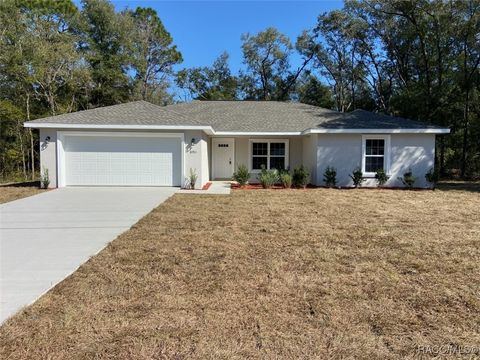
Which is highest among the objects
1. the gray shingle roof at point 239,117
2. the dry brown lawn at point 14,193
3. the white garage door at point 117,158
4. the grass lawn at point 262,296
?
the gray shingle roof at point 239,117

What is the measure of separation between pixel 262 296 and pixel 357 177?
11862 mm

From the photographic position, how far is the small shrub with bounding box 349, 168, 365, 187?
48.1 feet

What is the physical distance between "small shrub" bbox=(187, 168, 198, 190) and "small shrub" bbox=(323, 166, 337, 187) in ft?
18.3

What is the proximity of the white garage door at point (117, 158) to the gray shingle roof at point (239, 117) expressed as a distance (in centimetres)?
74

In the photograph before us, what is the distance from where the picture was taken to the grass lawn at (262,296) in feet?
9.71

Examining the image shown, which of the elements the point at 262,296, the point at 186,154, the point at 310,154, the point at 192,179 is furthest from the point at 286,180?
the point at 262,296

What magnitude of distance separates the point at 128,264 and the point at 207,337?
2.26 metres

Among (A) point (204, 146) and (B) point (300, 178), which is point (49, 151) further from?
(B) point (300, 178)

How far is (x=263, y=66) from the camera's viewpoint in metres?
35.5

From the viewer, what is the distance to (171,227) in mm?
7188

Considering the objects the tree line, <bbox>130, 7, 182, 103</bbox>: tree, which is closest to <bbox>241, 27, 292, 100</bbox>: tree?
the tree line

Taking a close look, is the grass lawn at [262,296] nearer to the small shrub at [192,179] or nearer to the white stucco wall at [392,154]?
the small shrub at [192,179]

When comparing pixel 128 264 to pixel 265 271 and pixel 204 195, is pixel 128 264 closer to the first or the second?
pixel 265 271

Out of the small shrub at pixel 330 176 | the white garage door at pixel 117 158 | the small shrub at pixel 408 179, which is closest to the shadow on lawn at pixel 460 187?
the small shrub at pixel 408 179
